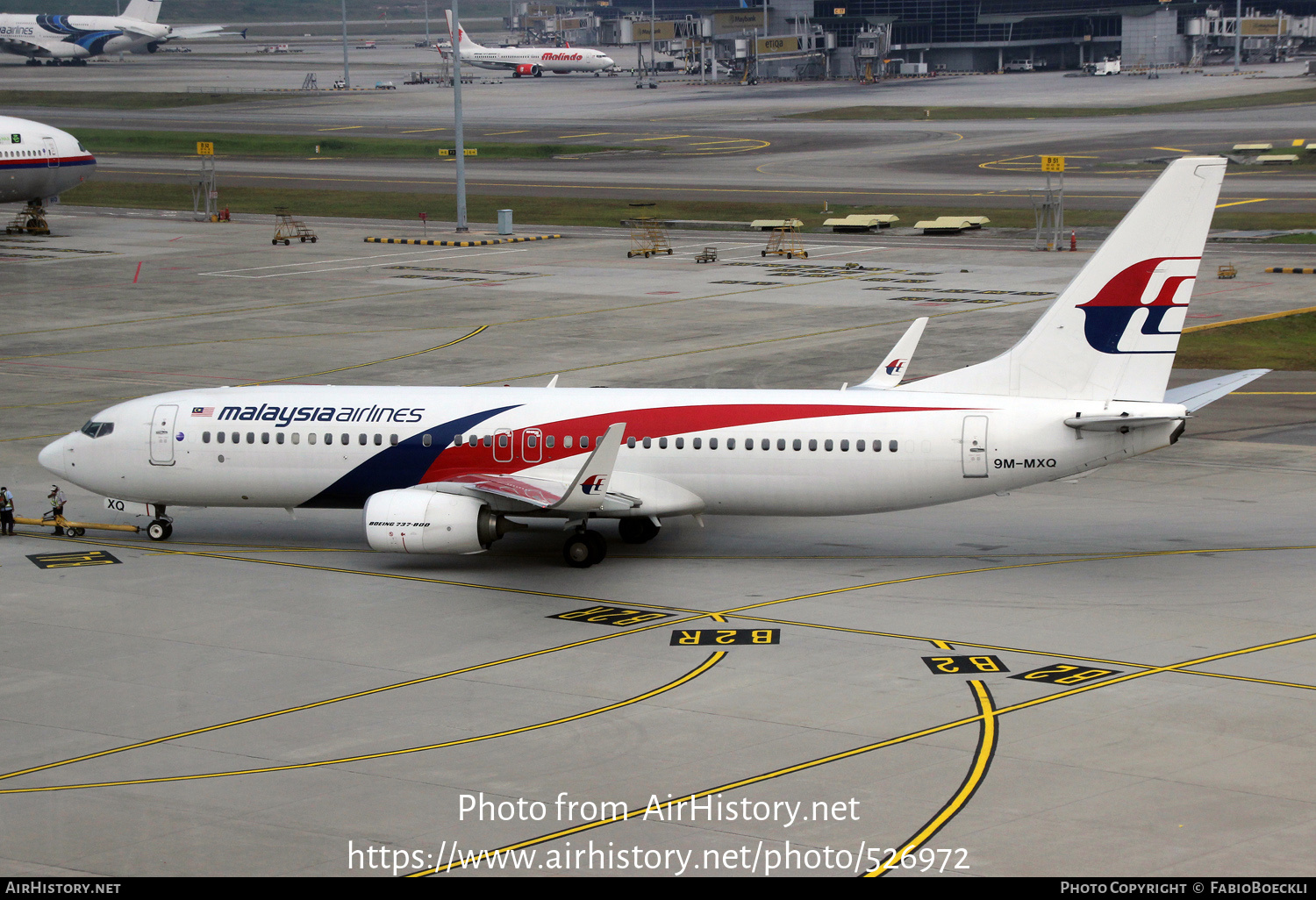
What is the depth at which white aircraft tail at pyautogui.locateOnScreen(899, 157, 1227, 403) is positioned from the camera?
3556cm

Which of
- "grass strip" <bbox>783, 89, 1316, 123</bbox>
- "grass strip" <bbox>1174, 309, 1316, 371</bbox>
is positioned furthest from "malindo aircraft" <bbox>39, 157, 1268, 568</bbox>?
"grass strip" <bbox>783, 89, 1316, 123</bbox>

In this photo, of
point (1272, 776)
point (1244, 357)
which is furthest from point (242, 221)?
point (1272, 776)

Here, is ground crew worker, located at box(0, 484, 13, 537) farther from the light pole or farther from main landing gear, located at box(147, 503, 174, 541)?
the light pole

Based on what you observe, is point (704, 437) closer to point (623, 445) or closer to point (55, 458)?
point (623, 445)

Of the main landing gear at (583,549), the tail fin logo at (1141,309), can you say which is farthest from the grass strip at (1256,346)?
the main landing gear at (583,549)

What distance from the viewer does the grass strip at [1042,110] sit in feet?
569

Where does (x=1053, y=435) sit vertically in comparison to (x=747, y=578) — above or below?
above

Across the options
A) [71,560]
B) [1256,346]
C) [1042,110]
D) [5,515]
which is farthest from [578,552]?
[1042,110]

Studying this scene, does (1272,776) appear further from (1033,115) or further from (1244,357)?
(1033,115)

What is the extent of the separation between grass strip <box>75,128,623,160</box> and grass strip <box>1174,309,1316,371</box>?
3850 inches

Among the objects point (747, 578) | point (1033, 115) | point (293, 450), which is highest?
point (1033, 115)

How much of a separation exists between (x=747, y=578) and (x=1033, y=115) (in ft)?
493
